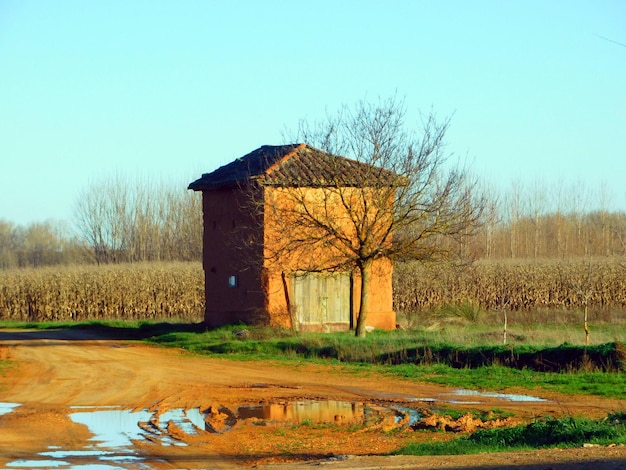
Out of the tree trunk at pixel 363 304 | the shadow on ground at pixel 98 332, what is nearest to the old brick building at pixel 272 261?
the tree trunk at pixel 363 304

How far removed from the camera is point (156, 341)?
31.2 meters

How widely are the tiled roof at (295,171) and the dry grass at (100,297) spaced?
534 inches

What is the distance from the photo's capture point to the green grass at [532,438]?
12055 millimetres

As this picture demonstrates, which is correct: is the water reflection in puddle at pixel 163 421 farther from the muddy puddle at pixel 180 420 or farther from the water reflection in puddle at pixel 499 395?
the water reflection in puddle at pixel 499 395

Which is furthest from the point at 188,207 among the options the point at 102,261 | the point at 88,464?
the point at 88,464

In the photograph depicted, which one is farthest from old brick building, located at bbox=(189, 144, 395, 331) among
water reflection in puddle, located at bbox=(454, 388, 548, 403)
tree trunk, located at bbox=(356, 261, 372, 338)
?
water reflection in puddle, located at bbox=(454, 388, 548, 403)

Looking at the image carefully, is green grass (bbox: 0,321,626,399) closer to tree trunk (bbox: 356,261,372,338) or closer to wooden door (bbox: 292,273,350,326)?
tree trunk (bbox: 356,261,372,338)

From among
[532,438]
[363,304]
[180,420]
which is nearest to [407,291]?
[363,304]

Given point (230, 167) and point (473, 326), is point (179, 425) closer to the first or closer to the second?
point (230, 167)

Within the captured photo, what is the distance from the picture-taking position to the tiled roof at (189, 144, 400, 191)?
28.3 m

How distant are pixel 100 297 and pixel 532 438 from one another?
36036 millimetres

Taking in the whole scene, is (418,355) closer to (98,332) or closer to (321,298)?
(321,298)

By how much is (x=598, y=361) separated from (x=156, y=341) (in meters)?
16.6

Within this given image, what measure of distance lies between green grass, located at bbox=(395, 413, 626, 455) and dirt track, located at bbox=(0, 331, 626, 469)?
0.76 meters
